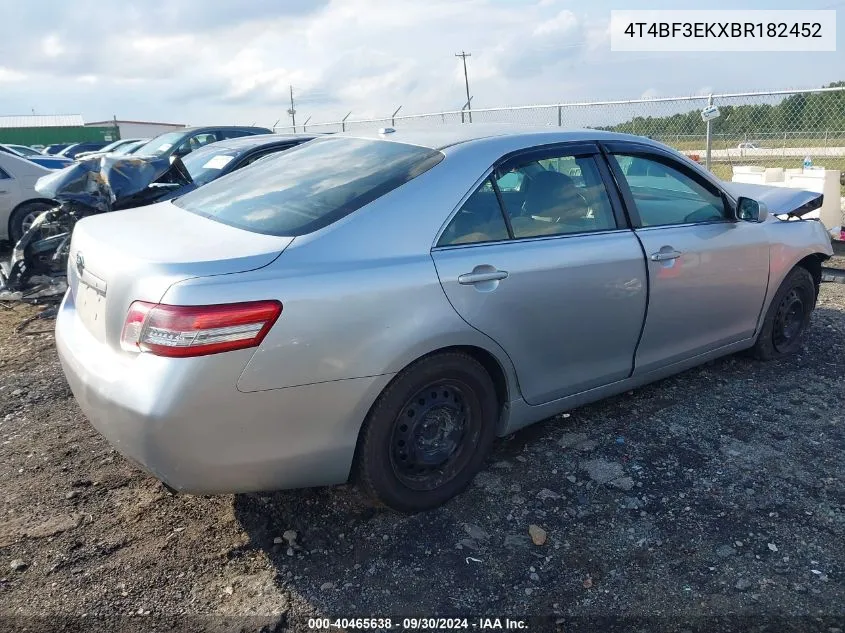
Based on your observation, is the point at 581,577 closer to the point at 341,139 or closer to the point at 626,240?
the point at 626,240

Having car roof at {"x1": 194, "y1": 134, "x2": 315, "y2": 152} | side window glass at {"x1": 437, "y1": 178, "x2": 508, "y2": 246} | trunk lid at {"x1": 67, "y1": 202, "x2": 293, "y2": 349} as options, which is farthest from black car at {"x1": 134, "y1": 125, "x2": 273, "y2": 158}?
side window glass at {"x1": 437, "y1": 178, "x2": 508, "y2": 246}

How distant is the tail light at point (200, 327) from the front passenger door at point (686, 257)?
2.08 metres

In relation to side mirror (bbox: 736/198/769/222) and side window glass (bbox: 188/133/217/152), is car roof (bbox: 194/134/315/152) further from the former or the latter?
side mirror (bbox: 736/198/769/222)

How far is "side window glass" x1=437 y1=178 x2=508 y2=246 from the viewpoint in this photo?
2846 mm

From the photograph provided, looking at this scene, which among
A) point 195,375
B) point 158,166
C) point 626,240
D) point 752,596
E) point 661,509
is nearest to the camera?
point 195,375

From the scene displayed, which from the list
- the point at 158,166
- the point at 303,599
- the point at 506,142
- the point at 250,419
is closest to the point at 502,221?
A: the point at 506,142

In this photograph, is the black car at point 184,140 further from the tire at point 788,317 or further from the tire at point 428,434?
the tire at point 428,434

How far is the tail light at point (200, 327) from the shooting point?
2248 millimetres

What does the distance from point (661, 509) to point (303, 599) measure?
1592 millimetres

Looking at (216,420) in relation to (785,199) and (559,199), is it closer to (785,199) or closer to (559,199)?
(559,199)

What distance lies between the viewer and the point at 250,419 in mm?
2369

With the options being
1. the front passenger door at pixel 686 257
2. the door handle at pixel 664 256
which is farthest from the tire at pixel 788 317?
the door handle at pixel 664 256

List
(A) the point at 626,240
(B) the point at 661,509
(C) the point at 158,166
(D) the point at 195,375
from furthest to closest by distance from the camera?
(C) the point at 158,166 < (A) the point at 626,240 < (B) the point at 661,509 < (D) the point at 195,375

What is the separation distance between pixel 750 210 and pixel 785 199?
1137mm
